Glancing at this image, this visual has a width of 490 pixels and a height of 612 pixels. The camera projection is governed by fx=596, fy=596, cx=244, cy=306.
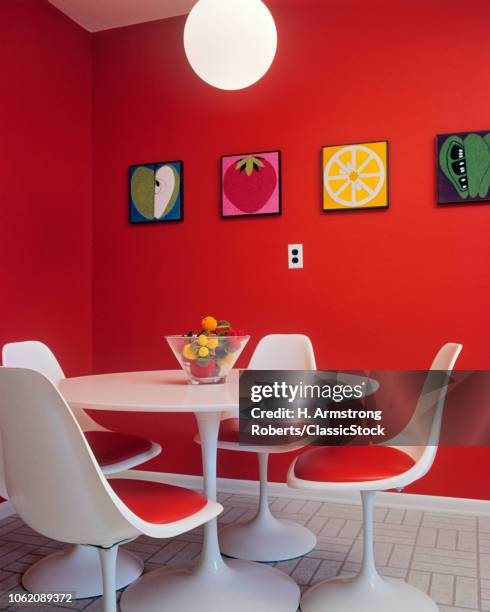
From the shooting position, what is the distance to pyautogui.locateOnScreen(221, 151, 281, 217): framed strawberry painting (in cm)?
302

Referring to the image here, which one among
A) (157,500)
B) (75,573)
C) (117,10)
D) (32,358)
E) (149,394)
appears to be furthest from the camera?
(117,10)

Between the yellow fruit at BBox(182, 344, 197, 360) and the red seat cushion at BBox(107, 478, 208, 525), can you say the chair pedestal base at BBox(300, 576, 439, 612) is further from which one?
the yellow fruit at BBox(182, 344, 197, 360)

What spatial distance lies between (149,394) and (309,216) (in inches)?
63.5

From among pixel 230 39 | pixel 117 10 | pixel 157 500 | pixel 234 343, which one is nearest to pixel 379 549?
pixel 234 343

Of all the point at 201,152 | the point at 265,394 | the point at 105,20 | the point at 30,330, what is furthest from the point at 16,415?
the point at 105,20

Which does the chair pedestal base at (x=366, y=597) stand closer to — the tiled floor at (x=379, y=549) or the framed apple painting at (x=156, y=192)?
the tiled floor at (x=379, y=549)

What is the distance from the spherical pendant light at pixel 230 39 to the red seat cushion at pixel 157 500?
1.33m

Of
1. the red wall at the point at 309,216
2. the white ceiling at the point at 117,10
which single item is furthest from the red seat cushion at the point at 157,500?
the white ceiling at the point at 117,10

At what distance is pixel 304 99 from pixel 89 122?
1.25 m

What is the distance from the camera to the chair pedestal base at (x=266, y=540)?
2252mm

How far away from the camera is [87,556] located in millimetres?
2137

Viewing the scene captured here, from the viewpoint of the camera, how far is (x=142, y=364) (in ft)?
10.7

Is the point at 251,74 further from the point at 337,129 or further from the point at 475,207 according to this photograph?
the point at 475,207

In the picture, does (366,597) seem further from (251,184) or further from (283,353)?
(251,184)
